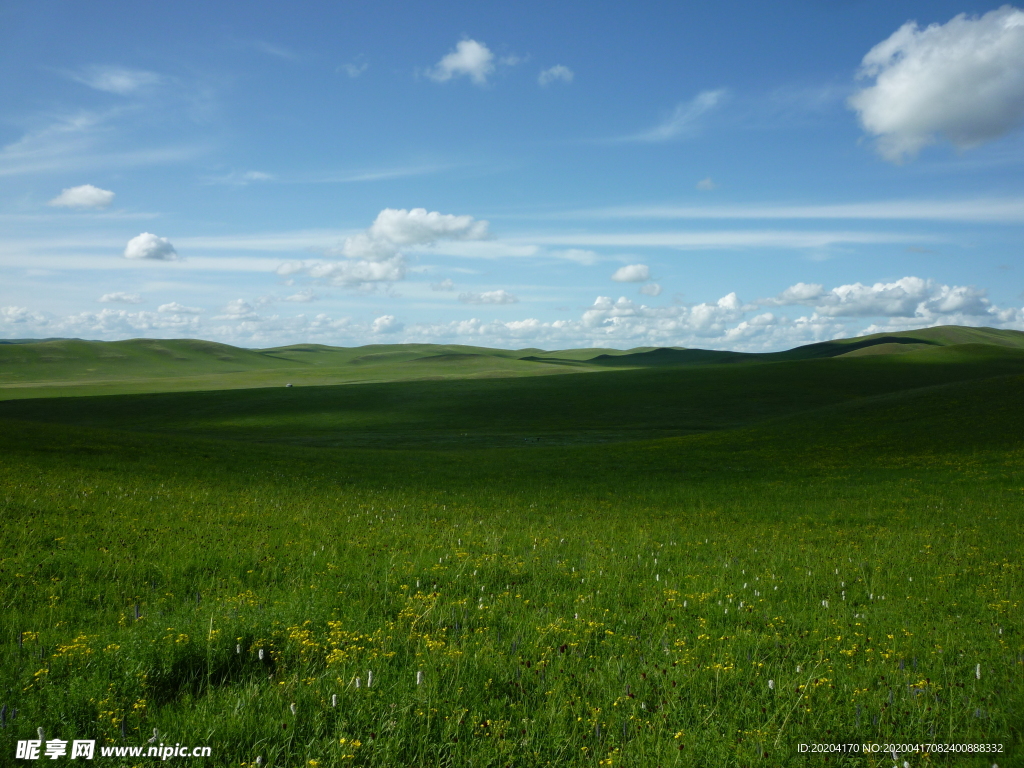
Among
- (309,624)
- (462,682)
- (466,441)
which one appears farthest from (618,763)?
(466,441)

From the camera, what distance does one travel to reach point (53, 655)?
5.75 metres

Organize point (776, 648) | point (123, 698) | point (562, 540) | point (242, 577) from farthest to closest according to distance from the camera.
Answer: point (562, 540)
point (242, 577)
point (776, 648)
point (123, 698)

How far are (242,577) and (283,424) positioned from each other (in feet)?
228

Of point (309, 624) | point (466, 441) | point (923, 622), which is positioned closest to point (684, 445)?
point (466, 441)

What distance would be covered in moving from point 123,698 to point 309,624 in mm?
2063

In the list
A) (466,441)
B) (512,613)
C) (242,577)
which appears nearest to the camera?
(512,613)

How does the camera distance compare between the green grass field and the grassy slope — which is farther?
the grassy slope

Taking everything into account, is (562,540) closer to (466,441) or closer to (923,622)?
(923,622)

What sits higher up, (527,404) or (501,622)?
(501,622)

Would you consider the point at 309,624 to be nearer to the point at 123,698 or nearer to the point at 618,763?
the point at 123,698

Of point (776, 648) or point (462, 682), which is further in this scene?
point (776, 648)

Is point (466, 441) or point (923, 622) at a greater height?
point (923, 622)

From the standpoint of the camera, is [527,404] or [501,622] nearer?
[501,622]

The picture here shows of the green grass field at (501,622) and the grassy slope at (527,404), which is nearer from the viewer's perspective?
the green grass field at (501,622)
